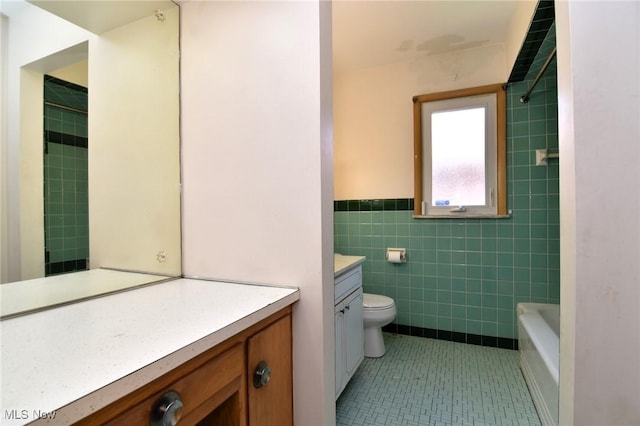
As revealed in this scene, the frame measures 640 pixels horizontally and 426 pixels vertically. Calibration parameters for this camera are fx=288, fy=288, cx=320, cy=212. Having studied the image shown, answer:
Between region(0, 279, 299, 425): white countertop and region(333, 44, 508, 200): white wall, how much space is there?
191 centimetres

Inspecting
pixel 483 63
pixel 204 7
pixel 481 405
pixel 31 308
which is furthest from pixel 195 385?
pixel 483 63

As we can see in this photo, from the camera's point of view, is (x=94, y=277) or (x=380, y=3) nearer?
(x=94, y=277)

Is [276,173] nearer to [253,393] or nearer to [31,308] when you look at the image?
[253,393]

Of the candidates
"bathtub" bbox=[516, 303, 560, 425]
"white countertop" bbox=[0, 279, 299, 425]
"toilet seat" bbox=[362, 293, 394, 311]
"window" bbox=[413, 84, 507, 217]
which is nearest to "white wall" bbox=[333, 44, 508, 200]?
"window" bbox=[413, 84, 507, 217]

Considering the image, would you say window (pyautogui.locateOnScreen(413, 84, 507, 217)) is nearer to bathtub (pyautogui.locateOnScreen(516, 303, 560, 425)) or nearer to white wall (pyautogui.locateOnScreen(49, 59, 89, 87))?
bathtub (pyautogui.locateOnScreen(516, 303, 560, 425))

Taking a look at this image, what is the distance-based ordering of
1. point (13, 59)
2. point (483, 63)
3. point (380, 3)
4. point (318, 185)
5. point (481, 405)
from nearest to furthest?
point (13, 59)
point (318, 185)
point (481, 405)
point (380, 3)
point (483, 63)

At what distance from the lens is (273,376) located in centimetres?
91

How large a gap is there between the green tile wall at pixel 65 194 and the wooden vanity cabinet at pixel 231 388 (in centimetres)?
68

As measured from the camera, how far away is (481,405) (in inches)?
64.9

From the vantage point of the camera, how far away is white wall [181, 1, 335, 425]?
1.00 metres

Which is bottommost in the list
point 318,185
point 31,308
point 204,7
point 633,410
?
point 633,410

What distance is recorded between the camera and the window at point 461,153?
91.4 inches

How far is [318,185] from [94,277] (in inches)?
34.7

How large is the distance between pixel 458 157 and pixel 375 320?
1527 mm
